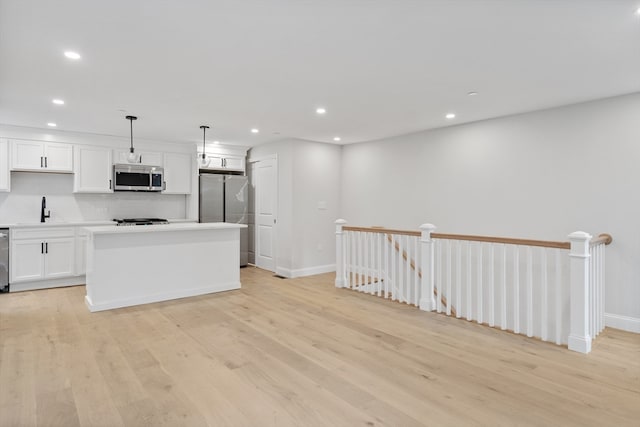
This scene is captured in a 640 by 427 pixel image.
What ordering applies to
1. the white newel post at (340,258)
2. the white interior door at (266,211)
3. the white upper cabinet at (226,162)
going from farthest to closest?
the white upper cabinet at (226,162) → the white interior door at (266,211) → the white newel post at (340,258)

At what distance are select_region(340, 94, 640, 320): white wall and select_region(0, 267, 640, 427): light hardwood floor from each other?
116 cm

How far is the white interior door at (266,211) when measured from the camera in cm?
656

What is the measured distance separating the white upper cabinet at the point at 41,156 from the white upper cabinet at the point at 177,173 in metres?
1.43

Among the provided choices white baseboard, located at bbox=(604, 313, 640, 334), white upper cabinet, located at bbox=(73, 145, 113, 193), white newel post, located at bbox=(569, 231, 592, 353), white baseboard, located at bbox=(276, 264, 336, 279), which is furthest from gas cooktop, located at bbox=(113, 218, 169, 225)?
white baseboard, located at bbox=(604, 313, 640, 334)

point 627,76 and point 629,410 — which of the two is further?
point 627,76

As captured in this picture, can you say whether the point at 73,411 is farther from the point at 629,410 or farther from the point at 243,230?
the point at 243,230

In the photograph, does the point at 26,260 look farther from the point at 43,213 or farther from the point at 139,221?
the point at 139,221

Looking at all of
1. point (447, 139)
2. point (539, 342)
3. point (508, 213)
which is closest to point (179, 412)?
point (539, 342)

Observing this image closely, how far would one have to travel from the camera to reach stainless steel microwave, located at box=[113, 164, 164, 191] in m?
5.93

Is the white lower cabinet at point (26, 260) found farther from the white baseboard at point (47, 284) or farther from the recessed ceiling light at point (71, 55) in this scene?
the recessed ceiling light at point (71, 55)

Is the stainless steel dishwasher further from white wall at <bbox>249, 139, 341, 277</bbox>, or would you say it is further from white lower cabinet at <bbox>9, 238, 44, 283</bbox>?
white wall at <bbox>249, 139, 341, 277</bbox>

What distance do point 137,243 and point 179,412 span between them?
2.78 metres

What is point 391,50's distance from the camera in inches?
104

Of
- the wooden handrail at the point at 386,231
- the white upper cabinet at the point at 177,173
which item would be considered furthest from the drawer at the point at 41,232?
the wooden handrail at the point at 386,231
